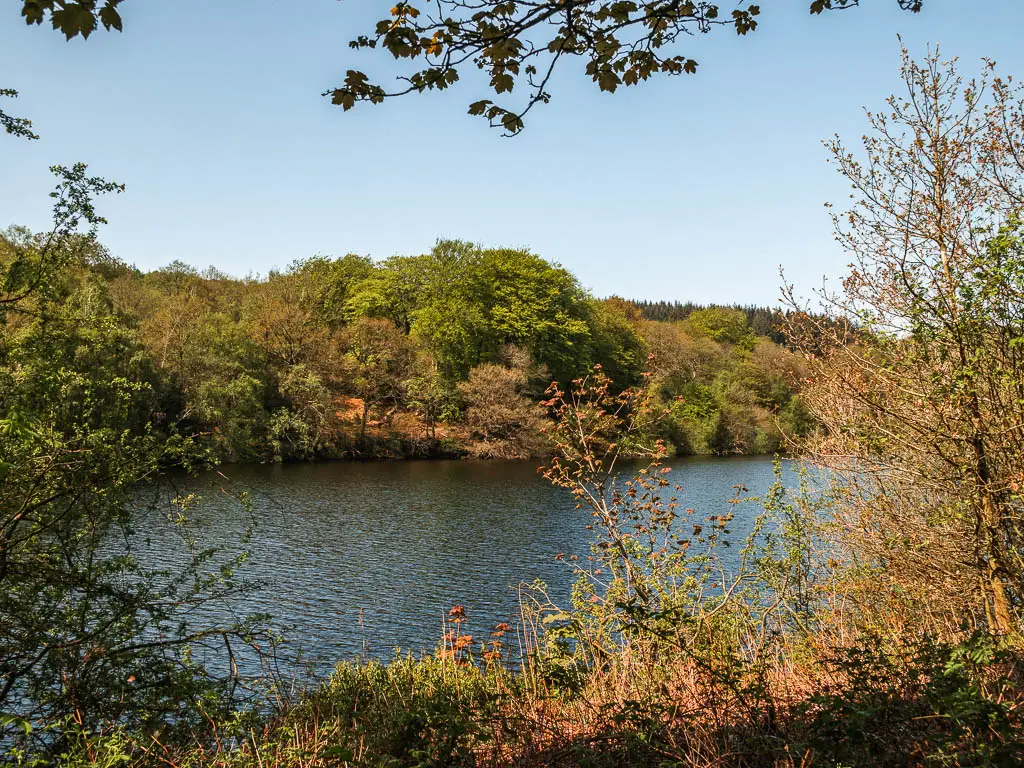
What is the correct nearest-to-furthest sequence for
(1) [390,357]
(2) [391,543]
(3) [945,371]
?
(3) [945,371] < (2) [391,543] < (1) [390,357]

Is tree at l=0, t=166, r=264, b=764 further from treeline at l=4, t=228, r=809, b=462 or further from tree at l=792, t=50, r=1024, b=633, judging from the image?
treeline at l=4, t=228, r=809, b=462

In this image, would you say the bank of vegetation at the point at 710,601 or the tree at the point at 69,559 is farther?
the tree at the point at 69,559

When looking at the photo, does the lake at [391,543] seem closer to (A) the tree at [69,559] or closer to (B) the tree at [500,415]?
(A) the tree at [69,559]

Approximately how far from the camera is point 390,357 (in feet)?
148

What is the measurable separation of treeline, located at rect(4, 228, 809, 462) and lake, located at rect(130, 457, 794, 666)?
4980mm

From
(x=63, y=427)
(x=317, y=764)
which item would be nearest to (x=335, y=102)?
(x=317, y=764)

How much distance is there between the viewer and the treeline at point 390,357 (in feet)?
116

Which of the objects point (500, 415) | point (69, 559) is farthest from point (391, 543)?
point (500, 415)

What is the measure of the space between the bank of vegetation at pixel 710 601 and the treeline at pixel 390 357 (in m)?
22.3

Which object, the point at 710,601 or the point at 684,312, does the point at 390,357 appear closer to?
the point at 710,601

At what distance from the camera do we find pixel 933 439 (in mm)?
6488

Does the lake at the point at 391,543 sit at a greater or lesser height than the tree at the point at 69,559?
lesser

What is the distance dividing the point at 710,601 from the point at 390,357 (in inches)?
1506

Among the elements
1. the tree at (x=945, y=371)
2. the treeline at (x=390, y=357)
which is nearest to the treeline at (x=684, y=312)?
the treeline at (x=390, y=357)
